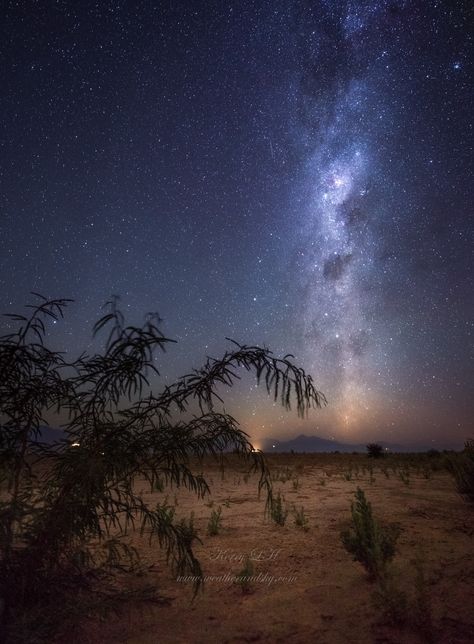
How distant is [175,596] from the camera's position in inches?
165

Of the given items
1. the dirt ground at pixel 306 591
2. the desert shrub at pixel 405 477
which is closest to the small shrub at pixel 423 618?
the dirt ground at pixel 306 591

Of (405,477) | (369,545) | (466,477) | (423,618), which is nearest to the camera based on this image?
(423,618)

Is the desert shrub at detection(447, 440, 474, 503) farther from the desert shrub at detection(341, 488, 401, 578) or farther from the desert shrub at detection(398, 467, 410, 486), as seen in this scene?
the desert shrub at detection(341, 488, 401, 578)

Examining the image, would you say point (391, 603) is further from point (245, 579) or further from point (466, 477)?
point (466, 477)

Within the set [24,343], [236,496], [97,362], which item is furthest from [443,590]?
[236,496]

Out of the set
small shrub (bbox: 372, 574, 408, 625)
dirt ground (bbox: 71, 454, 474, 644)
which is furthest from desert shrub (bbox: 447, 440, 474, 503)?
small shrub (bbox: 372, 574, 408, 625)

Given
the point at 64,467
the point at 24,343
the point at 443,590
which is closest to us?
the point at 24,343

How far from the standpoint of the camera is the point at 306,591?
4270 millimetres

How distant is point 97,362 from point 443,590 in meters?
4.10

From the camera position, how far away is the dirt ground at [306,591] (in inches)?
134

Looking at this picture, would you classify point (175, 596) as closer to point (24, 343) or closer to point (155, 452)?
point (155, 452)

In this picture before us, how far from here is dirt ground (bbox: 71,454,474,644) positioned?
134 inches

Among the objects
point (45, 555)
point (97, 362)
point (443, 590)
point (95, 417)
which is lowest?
point (443, 590)

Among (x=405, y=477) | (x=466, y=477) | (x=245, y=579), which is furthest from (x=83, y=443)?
(x=405, y=477)
